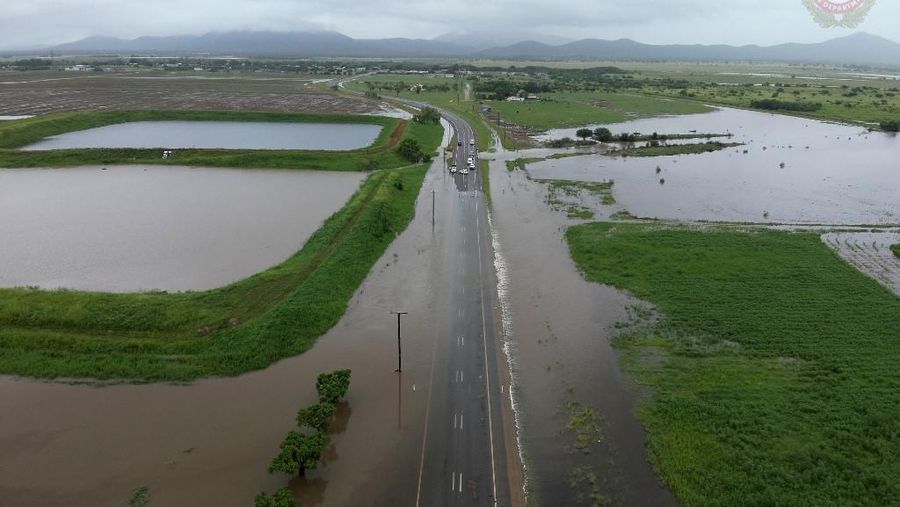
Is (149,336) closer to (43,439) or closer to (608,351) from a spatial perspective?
(43,439)

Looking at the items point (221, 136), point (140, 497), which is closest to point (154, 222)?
point (140, 497)

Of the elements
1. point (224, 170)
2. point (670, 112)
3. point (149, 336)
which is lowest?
point (149, 336)

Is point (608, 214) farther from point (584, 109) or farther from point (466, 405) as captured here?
point (584, 109)

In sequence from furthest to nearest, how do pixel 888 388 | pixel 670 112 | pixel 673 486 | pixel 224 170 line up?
pixel 670 112, pixel 224 170, pixel 888 388, pixel 673 486

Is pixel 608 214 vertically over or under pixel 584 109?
under

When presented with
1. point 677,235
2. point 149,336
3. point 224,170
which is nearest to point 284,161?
point 224,170

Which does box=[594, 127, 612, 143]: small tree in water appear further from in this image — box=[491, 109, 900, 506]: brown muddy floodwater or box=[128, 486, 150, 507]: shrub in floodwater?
box=[128, 486, 150, 507]: shrub in floodwater

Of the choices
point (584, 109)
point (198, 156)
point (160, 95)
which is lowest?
point (198, 156)
